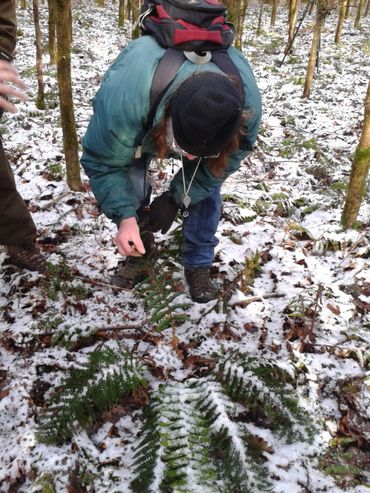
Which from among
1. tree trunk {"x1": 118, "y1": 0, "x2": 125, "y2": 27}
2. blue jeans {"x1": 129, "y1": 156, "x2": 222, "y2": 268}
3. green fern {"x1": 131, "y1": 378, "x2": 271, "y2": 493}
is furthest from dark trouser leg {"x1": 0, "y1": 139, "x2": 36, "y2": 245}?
tree trunk {"x1": 118, "y1": 0, "x2": 125, "y2": 27}

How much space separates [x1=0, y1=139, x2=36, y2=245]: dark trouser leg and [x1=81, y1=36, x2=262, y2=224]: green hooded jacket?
62 centimetres

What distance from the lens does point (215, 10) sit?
1.70 m

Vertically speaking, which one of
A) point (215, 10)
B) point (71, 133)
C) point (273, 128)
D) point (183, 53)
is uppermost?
point (215, 10)

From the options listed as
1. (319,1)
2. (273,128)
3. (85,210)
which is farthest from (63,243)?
(319,1)

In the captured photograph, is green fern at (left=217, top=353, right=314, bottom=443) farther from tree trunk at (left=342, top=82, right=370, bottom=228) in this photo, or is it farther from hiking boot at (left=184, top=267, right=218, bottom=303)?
tree trunk at (left=342, top=82, right=370, bottom=228)

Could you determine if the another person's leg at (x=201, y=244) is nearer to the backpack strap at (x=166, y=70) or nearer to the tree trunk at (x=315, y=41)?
the backpack strap at (x=166, y=70)

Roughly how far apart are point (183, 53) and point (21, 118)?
477 centimetres

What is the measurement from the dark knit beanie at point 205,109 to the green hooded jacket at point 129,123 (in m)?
0.13

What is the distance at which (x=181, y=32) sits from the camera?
1.66 m

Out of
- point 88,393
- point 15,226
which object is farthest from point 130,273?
point 88,393

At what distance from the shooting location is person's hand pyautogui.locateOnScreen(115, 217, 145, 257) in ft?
6.86

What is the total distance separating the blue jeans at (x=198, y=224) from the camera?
2.49 metres

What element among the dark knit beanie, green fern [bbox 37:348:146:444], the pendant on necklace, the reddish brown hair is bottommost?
green fern [bbox 37:348:146:444]

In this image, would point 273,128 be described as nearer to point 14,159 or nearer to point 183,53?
point 14,159
